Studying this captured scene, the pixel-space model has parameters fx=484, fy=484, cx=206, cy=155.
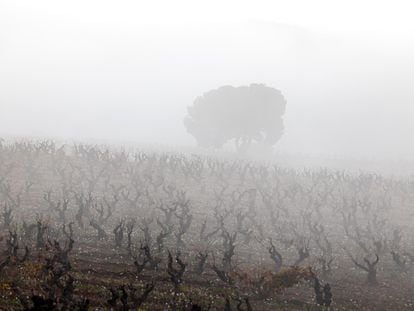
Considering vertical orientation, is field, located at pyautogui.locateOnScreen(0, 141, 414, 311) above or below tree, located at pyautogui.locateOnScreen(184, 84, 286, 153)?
below

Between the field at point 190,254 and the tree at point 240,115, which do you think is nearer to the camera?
the field at point 190,254

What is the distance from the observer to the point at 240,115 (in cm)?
10581

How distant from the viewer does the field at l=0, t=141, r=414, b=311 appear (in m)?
20.8

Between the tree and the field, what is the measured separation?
49889 millimetres

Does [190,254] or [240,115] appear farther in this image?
[240,115]

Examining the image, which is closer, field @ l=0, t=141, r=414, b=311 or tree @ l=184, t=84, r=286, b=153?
field @ l=0, t=141, r=414, b=311

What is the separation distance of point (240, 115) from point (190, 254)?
254ft

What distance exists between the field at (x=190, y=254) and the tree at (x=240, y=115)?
49.9m

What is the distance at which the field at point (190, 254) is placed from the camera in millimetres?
20828

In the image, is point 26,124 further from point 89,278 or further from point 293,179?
point 89,278

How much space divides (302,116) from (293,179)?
130029 mm

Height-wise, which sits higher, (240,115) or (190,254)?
(240,115)

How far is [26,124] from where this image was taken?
173 meters

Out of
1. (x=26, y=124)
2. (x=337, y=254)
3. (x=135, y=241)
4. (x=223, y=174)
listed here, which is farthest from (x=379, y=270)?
(x=26, y=124)
